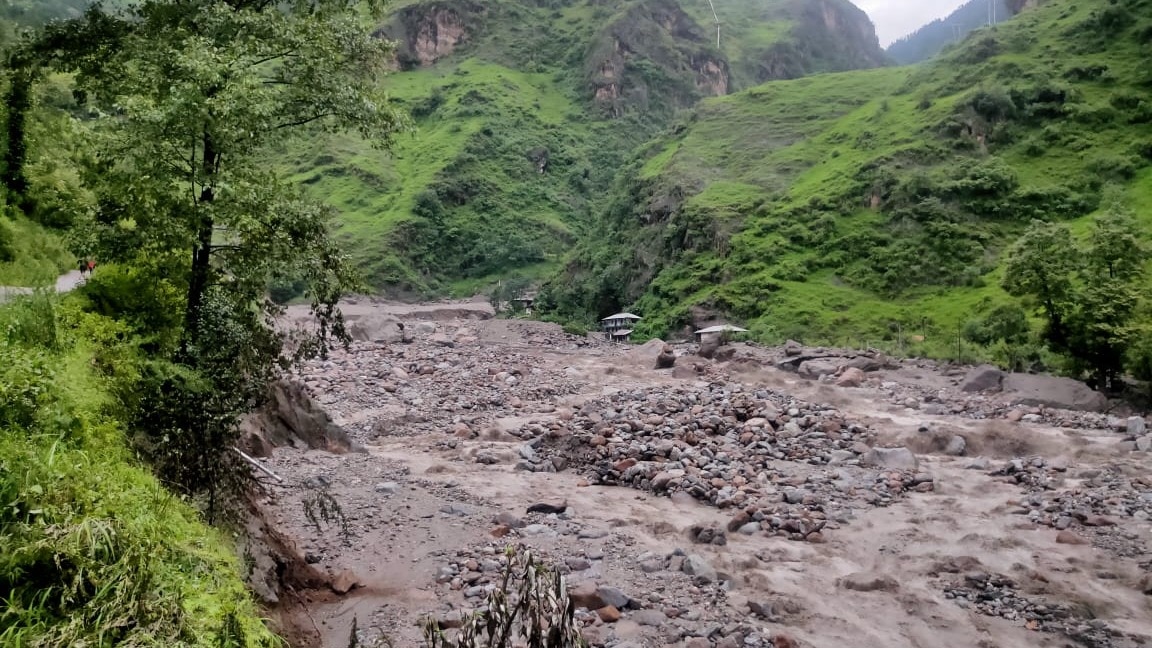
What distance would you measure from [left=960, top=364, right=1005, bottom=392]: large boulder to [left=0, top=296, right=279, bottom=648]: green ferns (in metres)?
26.6

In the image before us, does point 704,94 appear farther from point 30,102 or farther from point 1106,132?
point 30,102

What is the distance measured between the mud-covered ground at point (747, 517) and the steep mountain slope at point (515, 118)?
63.6 meters

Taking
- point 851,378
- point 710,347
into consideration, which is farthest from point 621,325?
point 851,378

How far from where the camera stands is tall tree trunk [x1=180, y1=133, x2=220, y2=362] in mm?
6871

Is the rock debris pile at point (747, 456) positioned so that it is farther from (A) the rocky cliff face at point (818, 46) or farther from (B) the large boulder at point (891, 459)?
(A) the rocky cliff face at point (818, 46)

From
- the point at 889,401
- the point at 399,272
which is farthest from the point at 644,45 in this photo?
the point at 889,401

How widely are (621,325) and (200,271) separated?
164 ft

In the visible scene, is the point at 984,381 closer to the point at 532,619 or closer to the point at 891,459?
the point at 891,459

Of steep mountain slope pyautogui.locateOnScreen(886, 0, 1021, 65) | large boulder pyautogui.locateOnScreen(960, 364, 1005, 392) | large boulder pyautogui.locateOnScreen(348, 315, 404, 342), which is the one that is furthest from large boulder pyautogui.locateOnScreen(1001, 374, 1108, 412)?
steep mountain slope pyautogui.locateOnScreen(886, 0, 1021, 65)

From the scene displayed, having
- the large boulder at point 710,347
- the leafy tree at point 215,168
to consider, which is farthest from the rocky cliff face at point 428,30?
the leafy tree at point 215,168

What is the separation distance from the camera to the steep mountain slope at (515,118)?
299 feet

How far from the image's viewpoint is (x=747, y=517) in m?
12.9

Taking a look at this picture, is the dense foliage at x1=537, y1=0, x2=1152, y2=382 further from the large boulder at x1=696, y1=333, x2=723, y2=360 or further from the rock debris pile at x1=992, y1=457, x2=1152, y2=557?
the rock debris pile at x1=992, y1=457, x2=1152, y2=557

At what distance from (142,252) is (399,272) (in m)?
77.8
